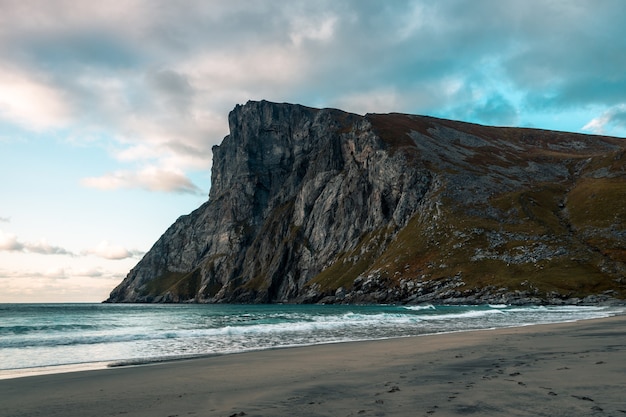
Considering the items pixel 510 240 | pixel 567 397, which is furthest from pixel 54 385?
pixel 510 240

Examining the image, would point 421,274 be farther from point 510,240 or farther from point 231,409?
point 231,409

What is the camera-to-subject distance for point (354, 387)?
38.9 feet

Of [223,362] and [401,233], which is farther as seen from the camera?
[401,233]

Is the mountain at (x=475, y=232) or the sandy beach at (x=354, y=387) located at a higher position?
the mountain at (x=475, y=232)

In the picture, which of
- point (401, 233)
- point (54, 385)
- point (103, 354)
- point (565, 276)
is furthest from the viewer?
point (401, 233)

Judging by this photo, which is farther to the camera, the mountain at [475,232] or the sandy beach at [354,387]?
the mountain at [475,232]

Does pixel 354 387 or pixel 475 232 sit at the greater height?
pixel 475 232

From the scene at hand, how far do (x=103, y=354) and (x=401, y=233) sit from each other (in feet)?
460

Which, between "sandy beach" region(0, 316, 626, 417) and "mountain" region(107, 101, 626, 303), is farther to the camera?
"mountain" region(107, 101, 626, 303)

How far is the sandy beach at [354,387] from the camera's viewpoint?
897cm

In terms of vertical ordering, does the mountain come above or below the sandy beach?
above

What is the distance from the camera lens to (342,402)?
9922 mm

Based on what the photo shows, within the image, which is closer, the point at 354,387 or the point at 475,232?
the point at 354,387

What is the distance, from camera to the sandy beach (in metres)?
8.97
